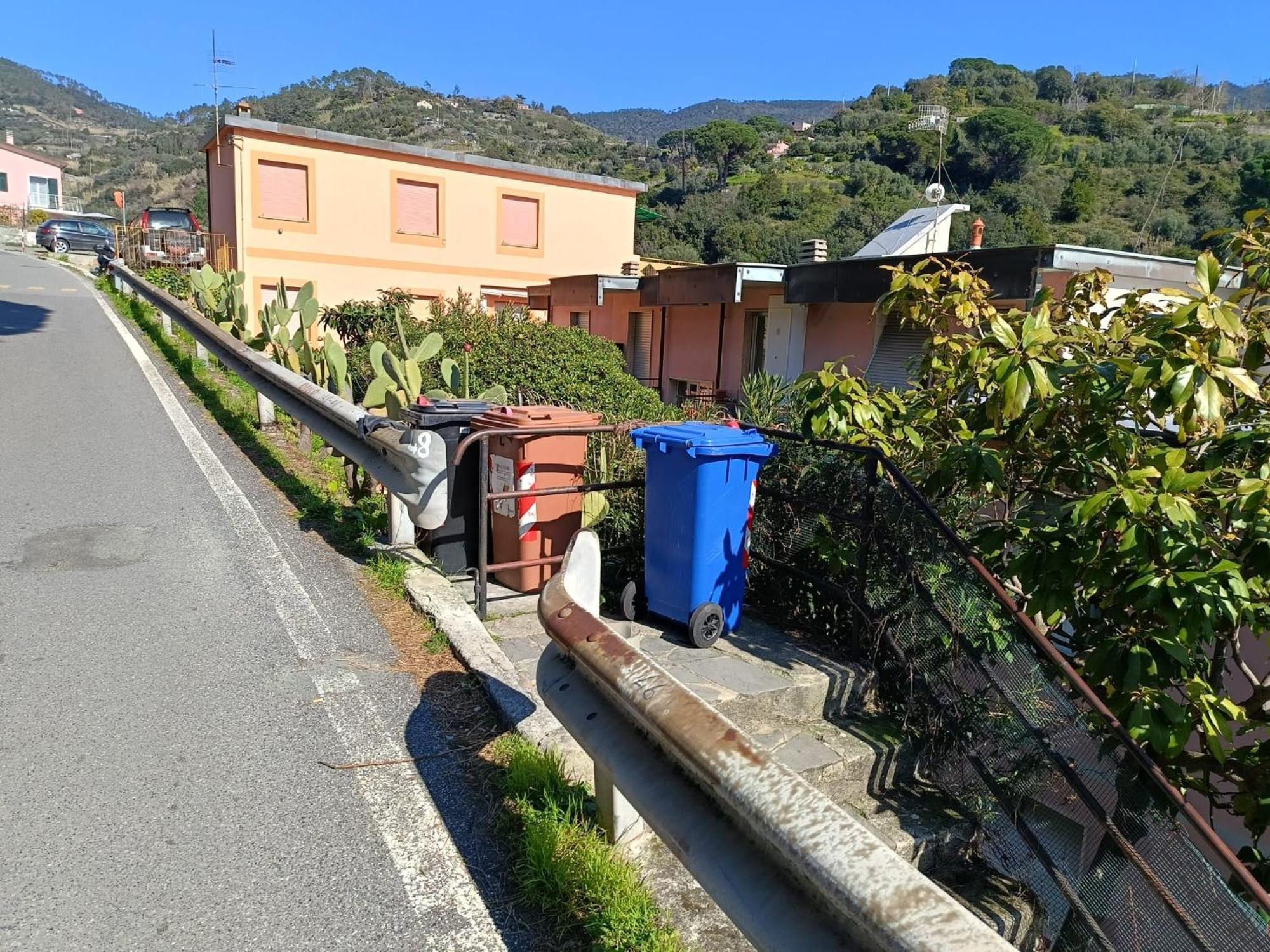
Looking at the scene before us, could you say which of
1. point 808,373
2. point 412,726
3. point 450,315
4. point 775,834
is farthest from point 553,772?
point 450,315

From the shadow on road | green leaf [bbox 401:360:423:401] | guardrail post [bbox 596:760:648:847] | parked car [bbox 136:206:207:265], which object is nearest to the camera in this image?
guardrail post [bbox 596:760:648:847]

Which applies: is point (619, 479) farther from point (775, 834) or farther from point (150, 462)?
point (775, 834)

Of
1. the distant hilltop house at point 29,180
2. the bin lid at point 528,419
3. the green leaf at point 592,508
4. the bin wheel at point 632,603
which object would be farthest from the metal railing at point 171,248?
the distant hilltop house at point 29,180

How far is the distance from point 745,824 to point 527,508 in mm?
3864

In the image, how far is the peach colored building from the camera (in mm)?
26734

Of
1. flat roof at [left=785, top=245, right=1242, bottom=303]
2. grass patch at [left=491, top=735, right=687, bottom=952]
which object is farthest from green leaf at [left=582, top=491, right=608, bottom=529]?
flat roof at [left=785, top=245, right=1242, bottom=303]

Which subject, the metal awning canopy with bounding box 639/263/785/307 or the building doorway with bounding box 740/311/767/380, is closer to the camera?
the metal awning canopy with bounding box 639/263/785/307

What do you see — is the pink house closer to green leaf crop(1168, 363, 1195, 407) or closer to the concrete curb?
the concrete curb

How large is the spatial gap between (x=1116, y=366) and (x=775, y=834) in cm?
283

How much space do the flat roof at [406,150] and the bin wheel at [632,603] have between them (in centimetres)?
2464

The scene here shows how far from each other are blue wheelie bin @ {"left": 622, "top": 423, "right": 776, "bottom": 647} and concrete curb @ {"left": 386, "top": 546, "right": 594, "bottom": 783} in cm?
106

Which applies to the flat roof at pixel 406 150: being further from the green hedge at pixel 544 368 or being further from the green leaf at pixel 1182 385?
the green leaf at pixel 1182 385

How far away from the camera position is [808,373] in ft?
16.2

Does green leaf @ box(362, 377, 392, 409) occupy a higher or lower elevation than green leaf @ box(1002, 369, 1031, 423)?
lower
